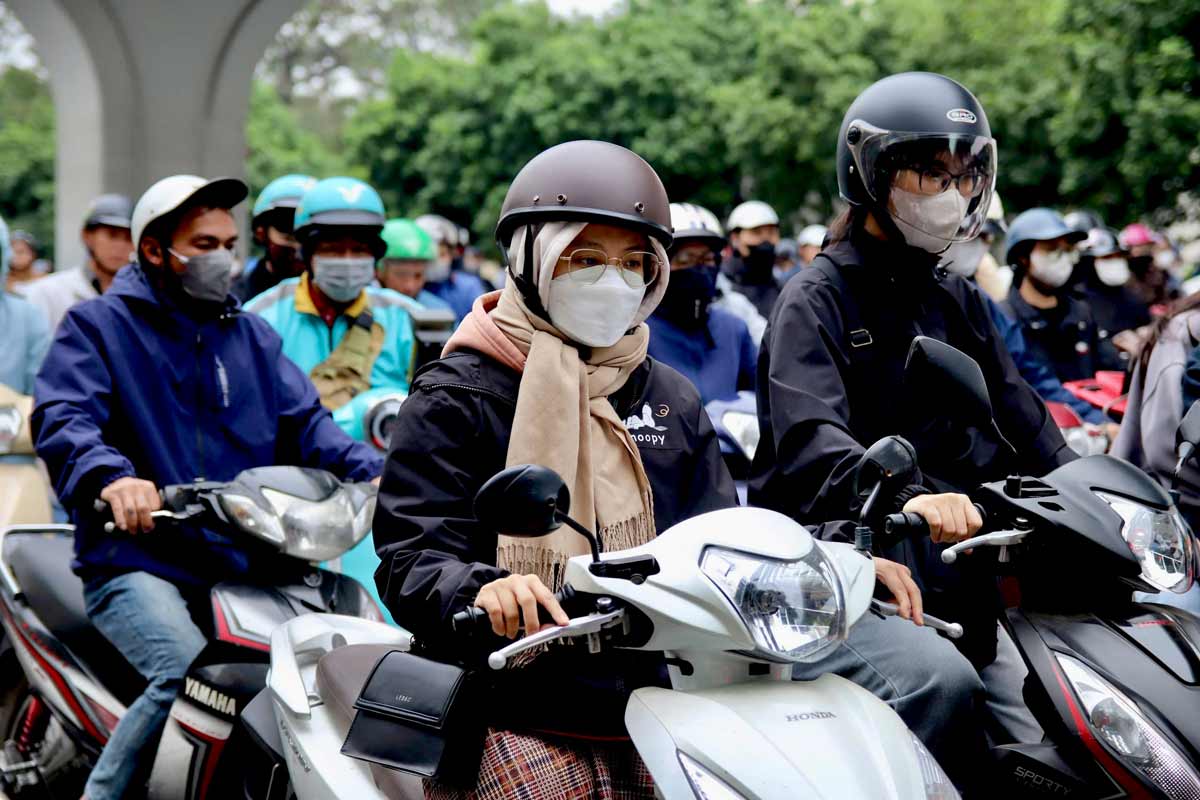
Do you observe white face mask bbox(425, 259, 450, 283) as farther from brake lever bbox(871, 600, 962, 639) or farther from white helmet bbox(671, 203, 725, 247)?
brake lever bbox(871, 600, 962, 639)

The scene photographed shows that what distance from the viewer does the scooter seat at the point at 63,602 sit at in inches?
177

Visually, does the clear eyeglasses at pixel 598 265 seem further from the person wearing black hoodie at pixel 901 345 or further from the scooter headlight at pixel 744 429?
the scooter headlight at pixel 744 429

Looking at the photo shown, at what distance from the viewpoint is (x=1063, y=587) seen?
3266 millimetres

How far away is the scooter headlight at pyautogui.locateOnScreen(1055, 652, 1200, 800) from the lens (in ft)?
9.53

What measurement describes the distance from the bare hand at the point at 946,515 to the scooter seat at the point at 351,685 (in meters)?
1.11

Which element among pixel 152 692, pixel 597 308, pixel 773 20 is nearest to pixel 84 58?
pixel 152 692

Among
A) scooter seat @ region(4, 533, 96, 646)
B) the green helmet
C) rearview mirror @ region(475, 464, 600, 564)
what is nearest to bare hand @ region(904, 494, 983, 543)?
rearview mirror @ region(475, 464, 600, 564)

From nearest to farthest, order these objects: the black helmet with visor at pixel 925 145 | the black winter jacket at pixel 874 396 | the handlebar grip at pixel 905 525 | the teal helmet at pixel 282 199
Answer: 1. the handlebar grip at pixel 905 525
2. the black winter jacket at pixel 874 396
3. the black helmet with visor at pixel 925 145
4. the teal helmet at pixel 282 199

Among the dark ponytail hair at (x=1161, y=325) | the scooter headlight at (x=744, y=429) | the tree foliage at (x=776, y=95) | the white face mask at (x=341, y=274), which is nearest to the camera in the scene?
the scooter headlight at (x=744, y=429)

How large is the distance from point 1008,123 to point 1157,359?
24.1 m

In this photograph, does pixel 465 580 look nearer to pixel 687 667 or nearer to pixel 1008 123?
pixel 687 667

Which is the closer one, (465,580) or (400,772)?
(465,580)

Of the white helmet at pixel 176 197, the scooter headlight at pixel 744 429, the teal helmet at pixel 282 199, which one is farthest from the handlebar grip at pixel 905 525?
the teal helmet at pixel 282 199

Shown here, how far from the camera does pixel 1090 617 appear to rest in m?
3.23
